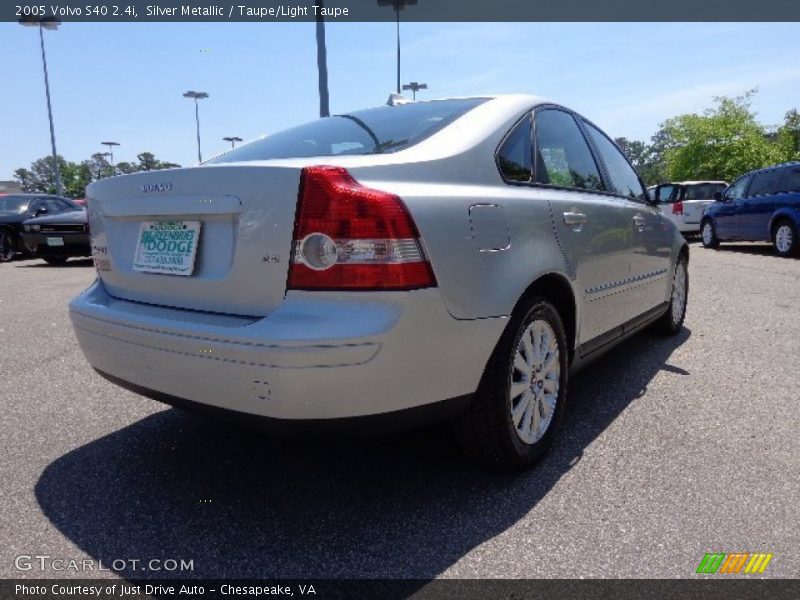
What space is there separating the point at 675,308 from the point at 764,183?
359 inches

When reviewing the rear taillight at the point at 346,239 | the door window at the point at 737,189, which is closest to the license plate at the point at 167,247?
the rear taillight at the point at 346,239

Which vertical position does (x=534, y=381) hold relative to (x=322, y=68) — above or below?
below

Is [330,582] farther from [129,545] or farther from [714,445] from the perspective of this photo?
[714,445]

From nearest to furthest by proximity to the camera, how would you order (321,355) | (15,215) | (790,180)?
(321,355) → (790,180) → (15,215)

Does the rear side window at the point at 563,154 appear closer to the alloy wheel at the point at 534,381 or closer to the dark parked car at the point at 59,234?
the alloy wheel at the point at 534,381

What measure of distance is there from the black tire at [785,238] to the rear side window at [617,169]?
871cm

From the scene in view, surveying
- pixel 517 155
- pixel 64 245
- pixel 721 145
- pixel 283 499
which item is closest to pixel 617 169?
pixel 517 155

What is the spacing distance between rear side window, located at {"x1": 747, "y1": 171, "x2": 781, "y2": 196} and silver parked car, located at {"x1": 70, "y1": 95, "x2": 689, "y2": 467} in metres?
11.1

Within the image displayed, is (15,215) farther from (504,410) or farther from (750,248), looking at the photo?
(750,248)

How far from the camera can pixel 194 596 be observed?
5.46 feet

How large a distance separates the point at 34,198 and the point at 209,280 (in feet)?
44.1

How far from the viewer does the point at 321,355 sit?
1.72 m

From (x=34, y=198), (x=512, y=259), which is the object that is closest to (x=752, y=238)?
(x=512, y=259)

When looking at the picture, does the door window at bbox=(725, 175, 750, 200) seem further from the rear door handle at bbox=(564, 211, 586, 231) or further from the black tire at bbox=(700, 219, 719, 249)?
the rear door handle at bbox=(564, 211, 586, 231)
